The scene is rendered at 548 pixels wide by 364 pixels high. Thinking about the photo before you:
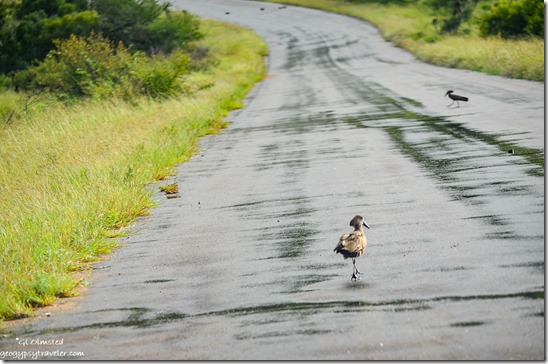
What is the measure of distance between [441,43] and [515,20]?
4439 millimetres

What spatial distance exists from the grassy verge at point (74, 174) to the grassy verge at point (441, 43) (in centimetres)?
1018

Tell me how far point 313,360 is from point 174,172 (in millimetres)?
10972

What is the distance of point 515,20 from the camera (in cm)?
4841

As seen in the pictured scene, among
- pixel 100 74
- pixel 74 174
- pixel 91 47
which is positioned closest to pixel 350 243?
pixel 74 174

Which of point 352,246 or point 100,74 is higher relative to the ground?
point 352,246

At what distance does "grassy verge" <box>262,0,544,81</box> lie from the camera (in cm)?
3409

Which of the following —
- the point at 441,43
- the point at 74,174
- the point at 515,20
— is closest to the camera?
the point at 74,174

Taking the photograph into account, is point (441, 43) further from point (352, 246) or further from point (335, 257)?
point (352, 246)

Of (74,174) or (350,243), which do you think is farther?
(74,174)

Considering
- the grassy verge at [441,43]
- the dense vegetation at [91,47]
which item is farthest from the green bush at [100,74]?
the grassy verge at [441,43]

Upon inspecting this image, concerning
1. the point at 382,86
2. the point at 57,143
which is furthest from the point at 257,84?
the point at 57,143

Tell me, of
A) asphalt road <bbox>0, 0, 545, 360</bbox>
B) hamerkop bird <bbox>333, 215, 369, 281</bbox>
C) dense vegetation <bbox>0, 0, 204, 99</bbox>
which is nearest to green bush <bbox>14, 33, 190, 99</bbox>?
dense vegetation <bbox>0, 0, 204, 99</bbox>

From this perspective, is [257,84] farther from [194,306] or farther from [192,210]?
[194,306]

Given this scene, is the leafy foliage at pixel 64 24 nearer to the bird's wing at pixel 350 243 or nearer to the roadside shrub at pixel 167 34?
the roadside shrub at pixel 167 34
